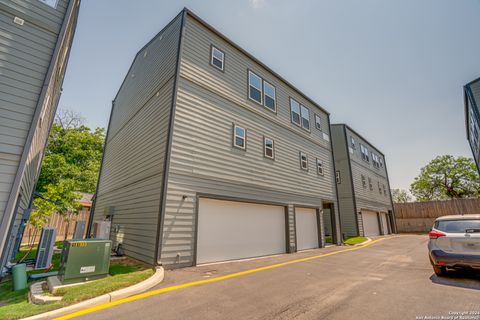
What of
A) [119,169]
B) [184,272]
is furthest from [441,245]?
[119,169]

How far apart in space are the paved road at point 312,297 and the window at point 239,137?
16.8 feet

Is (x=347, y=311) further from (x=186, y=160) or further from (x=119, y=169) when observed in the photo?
(x=119, y=169)

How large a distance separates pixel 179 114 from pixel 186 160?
5.65 feet

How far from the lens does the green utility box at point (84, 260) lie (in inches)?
194

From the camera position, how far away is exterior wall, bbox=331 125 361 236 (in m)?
18.3

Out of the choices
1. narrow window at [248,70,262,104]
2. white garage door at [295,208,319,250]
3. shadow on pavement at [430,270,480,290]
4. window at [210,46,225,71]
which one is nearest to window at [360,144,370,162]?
white garage door at [295,208,319,250]

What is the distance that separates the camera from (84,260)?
516cm

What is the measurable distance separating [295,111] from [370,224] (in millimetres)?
15095

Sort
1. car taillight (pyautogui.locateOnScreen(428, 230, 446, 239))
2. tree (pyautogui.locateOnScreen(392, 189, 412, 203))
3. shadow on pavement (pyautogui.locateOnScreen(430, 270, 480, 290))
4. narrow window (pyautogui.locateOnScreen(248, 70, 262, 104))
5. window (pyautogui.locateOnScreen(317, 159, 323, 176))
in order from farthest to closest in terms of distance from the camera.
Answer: tree (pyautogui.locateOnScreen(392, 189, 412, 203)) < window (pyautogui.locateOnScreen(317, 159, 323, 176)) < narrow window (pyautogui.locateOnScreen(248, 70, 262, 104)) < car taillight (pyautogui.locateOnScreen(428, 230, 446, 239)) < shadow on pavement (pyautogui.locateOnScreen(430, 270, 480, 290))

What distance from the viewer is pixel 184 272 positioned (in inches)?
245

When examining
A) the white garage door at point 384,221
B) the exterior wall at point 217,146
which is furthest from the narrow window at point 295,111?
the white garage door at point 384,221

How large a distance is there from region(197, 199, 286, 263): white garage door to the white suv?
19.2ft

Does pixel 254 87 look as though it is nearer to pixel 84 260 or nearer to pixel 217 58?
pixel 217 58

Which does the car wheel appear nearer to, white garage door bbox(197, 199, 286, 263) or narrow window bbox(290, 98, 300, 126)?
white garage door bbox(197, 199, 286, 263)
